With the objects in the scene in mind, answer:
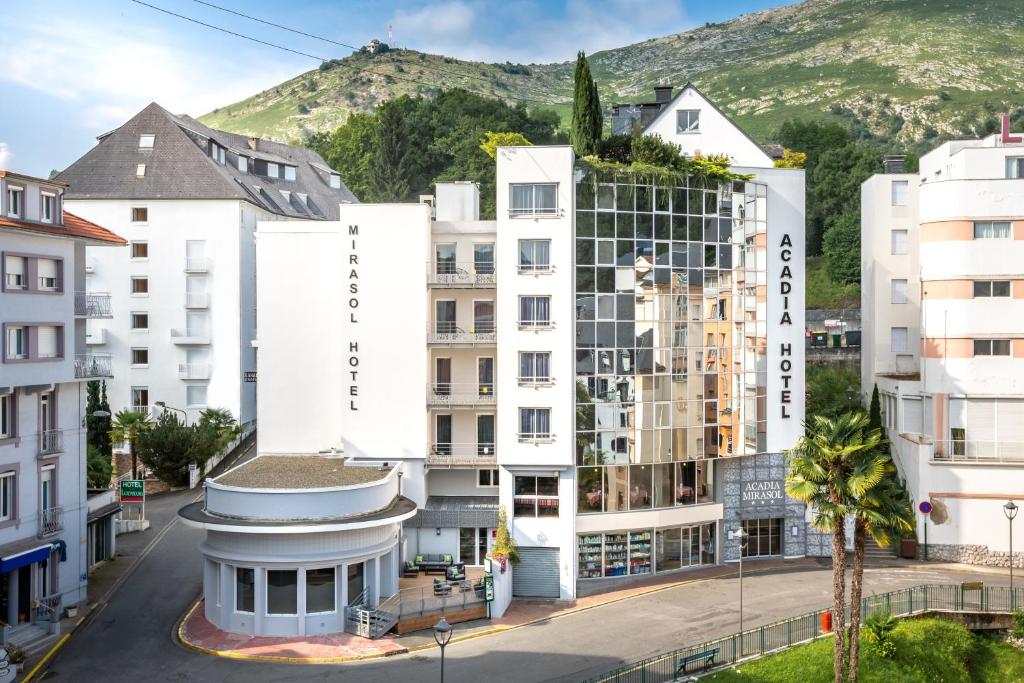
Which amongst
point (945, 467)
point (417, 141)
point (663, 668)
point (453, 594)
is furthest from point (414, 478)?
point (417, 141)

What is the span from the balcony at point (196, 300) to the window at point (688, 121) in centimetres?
3317

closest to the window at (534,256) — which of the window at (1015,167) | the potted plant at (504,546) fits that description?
the potted plant at (504,546)

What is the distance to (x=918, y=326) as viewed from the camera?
194 ft

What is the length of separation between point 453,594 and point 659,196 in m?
19.7

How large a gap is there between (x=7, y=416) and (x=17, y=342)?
2.71 m

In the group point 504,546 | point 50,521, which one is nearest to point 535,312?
point 504,546

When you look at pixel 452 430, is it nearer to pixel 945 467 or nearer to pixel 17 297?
pixel 17 297

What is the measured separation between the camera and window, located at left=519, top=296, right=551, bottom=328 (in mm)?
44531

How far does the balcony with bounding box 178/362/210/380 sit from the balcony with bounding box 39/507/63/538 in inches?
1091

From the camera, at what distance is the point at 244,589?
37750 mm

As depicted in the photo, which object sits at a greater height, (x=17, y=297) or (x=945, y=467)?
(x=17, y=297)

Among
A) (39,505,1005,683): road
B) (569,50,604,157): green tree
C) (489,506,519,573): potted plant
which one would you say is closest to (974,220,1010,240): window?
(39,505,1005,683): road

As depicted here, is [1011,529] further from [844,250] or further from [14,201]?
[844,250]

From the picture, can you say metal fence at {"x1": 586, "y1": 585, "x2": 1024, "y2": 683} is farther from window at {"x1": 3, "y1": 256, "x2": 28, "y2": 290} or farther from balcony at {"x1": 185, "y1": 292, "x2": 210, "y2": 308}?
balcony at {"x1": 185, "y1": 292, "x2": 210, "y2": 308}
